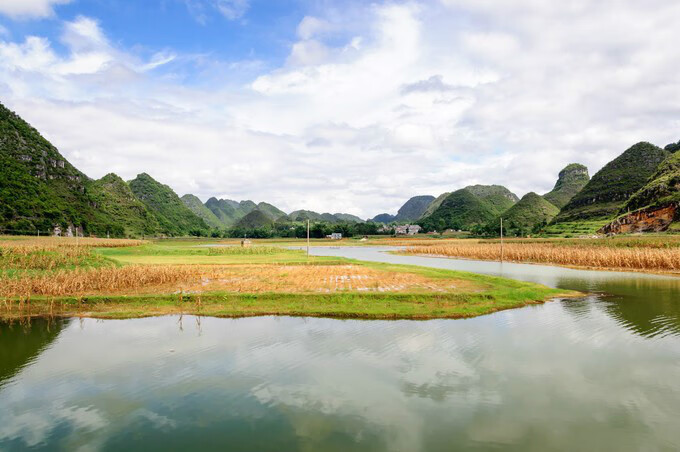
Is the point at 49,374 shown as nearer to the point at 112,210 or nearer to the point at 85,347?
the point at 85,347

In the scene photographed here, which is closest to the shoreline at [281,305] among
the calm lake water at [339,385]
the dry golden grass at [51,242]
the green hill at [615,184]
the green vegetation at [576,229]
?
the calm lake water at [339,385]

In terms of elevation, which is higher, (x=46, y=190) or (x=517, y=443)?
(x=46, y=190)

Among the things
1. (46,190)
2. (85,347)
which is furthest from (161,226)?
(85,347)

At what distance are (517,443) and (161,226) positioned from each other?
203846 millimetres

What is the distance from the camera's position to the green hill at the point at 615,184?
14100 cm

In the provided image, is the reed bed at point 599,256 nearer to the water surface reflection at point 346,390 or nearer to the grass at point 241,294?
the grass at point 241,294

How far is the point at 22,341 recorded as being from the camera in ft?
49.4

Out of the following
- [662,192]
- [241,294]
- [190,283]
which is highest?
[662,192]

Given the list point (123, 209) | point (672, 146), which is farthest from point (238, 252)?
point (672, 146)

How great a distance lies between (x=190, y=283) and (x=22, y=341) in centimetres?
1245

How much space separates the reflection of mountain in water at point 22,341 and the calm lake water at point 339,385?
0.09 m

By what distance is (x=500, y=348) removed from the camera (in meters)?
14.2

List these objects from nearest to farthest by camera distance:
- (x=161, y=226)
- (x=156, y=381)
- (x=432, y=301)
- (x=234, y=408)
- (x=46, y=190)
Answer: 1. (x=234, y=408)
2. (x=156, y=381)
3. (x=432, y=301)
4. (x=46, y=190)
5. (x=161, y=226)

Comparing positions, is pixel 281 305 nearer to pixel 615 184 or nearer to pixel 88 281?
pixel 88 281
